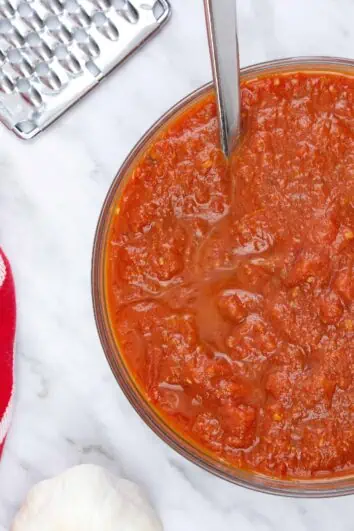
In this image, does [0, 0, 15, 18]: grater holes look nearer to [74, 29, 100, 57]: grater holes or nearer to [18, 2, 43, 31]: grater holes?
[18, 2, 43, 31]: grater holes

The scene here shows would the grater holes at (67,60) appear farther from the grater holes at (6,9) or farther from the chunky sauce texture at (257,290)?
the chunky sauce texture at (257,290)

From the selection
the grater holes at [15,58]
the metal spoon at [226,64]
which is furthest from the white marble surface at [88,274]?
the metal spoon at [226,64]

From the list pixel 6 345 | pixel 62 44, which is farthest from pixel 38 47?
pixel 6 345

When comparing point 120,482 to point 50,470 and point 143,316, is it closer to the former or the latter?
point 50,470

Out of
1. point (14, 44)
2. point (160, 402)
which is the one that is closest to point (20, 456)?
point (160, 402)

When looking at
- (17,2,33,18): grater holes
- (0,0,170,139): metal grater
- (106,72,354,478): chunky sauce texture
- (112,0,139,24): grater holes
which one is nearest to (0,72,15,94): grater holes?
(0,0,170,139): metal grater

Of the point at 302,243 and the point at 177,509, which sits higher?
the point at 302,243
